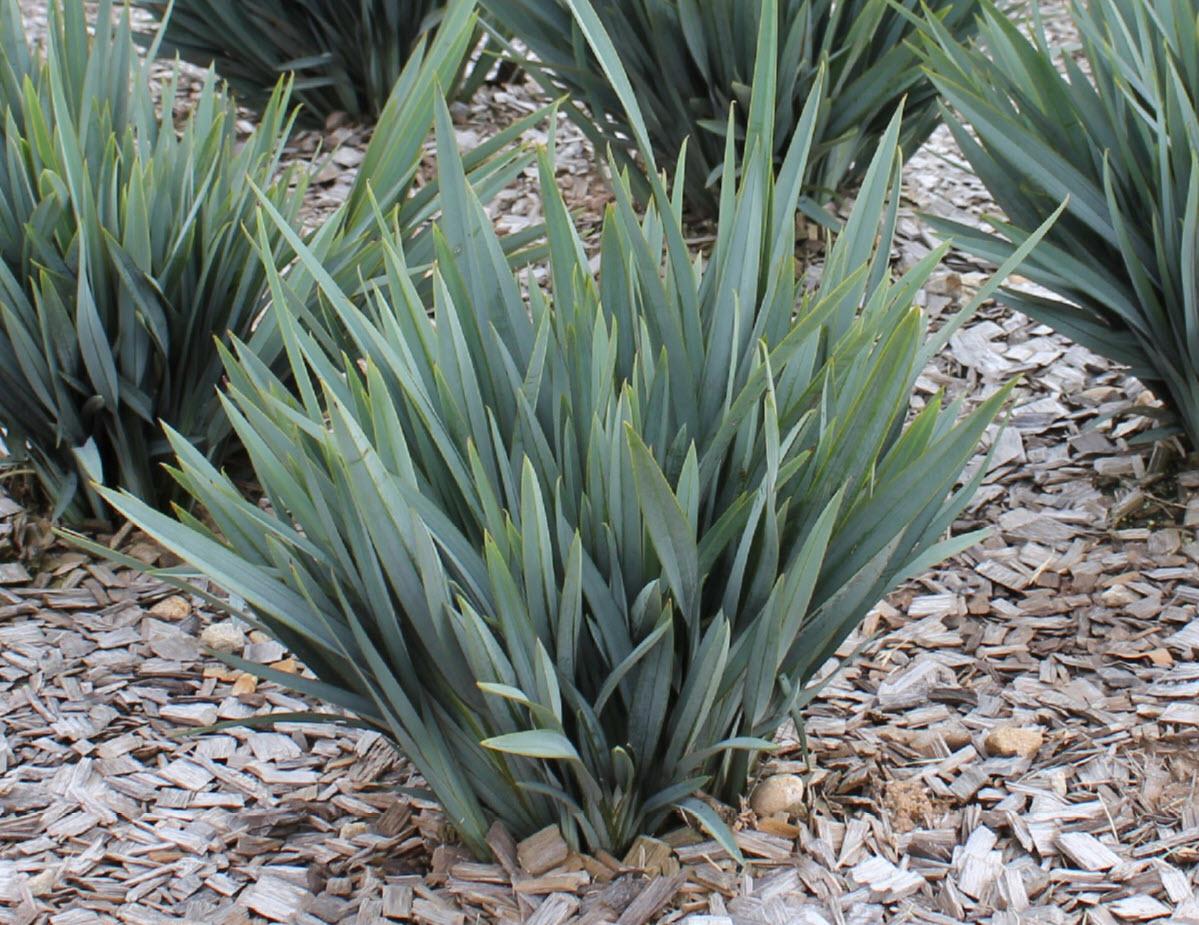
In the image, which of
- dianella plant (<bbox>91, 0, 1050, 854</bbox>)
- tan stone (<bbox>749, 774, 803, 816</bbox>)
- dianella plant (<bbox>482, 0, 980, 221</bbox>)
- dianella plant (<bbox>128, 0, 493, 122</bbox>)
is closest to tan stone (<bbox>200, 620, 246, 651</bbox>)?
dianella plant (<bbox>91, 0, 1050, 854</bbox>)

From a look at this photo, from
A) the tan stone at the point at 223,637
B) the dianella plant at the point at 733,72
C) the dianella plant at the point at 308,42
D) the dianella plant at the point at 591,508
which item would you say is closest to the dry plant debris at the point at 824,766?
the tan stone at the point at 223,637

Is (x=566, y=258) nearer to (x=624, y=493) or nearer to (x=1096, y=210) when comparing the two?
(x=624, y=493)

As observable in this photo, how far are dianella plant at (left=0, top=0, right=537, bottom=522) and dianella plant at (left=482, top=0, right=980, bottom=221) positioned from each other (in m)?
0.54

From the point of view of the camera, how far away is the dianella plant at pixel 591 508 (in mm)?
1608

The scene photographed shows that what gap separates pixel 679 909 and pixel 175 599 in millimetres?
1206

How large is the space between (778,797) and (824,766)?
0.14 m

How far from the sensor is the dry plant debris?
5.94 feet

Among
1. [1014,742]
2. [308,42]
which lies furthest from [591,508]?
[308,42]

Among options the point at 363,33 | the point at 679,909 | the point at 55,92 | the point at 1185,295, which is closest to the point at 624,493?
the point at 679,909

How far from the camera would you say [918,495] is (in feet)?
5.53

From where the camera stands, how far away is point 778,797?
1.92 m

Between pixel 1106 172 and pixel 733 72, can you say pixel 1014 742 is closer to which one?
pixel 1106 172

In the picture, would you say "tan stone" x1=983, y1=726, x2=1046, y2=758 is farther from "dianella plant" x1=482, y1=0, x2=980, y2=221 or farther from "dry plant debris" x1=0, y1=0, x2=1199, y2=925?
"dianella plant" x1=482, y1=0, x2=980, y2=221

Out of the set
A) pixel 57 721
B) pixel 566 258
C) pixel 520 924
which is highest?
pixel 566 258
